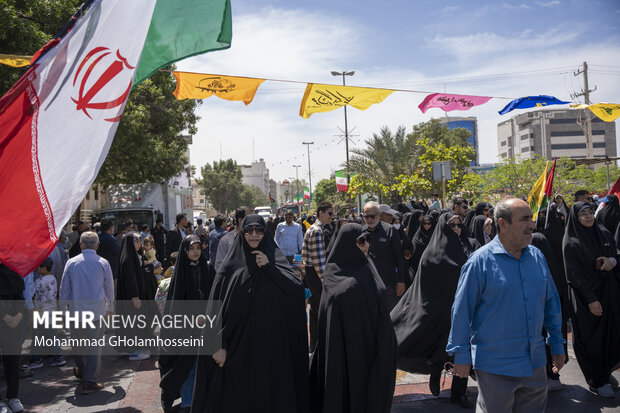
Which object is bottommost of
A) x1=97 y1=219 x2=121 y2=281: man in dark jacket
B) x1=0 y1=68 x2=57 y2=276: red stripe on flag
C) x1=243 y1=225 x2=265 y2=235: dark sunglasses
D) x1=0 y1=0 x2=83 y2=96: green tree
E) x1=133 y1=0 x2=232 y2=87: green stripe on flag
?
x1=97 y1=219 x2=121 y2=281: man in dark jacket

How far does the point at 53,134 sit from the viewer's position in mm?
3115

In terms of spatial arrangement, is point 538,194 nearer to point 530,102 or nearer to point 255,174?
point 530,102

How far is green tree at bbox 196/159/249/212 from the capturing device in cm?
6284

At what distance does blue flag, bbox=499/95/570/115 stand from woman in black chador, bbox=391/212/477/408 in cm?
635

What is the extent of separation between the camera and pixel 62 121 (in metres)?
3.14

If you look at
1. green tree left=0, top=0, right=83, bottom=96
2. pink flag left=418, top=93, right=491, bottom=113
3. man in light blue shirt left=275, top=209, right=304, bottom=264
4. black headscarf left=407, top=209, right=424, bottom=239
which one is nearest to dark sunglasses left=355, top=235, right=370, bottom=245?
black headscarf left=407, top=209, right=424, bottom=239

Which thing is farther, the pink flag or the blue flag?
the pink flag

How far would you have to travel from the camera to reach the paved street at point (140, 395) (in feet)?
15.4

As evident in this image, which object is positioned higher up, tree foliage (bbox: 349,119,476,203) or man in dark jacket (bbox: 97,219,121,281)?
tree foliage (bbox: 349,119,476,203)

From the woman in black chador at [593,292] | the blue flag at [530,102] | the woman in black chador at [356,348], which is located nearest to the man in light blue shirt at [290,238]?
the blue flag at [530,102]

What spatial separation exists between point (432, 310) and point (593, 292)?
5.09 feet

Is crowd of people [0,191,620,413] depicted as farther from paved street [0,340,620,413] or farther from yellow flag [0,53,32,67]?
yellow flag [0,53,32,67]

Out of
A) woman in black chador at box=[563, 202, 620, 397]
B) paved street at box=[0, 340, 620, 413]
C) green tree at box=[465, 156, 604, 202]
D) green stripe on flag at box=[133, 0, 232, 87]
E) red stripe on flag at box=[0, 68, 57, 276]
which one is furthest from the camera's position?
green tree at box=[465, 156, 604, 202]

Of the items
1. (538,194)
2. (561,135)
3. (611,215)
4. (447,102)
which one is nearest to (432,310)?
(611,215)
